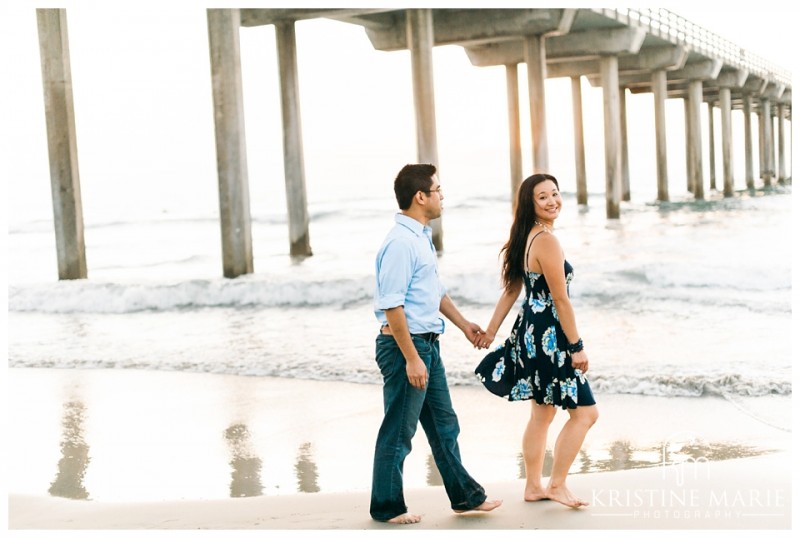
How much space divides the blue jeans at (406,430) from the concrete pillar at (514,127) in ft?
56.3

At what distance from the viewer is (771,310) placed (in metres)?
9.28

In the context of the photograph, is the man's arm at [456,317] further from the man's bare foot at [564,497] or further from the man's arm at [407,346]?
the man's bare foot at [564,497]

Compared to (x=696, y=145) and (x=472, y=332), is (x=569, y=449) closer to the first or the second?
(x=472, y=332)

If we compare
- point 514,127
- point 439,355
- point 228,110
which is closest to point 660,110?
point 514,127

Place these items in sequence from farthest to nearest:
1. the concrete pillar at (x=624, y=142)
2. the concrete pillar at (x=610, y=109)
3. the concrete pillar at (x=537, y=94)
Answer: the concrete pillar at (x=624, y=142)
the concrete pillar at (x=610, y=109)
the concrete pillar at (x=537, y=94)

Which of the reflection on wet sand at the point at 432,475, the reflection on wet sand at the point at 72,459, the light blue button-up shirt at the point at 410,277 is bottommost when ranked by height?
the reflection on wet sand at the point at 432,475

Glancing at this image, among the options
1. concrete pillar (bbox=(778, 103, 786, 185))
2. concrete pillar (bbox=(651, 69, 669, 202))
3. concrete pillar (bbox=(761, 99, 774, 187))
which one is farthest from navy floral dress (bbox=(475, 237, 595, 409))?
concrete pillar (bbox=(778, 103, 786, 185))

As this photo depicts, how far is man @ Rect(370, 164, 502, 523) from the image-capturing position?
3332mm

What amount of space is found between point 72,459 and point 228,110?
8145 millimetres

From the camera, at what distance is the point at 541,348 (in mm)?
3510

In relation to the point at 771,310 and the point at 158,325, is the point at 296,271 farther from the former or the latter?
the point at 771,310

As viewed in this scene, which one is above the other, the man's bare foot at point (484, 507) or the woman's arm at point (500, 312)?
the woman's arm at point (500, 312)

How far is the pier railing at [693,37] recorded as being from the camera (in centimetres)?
2067

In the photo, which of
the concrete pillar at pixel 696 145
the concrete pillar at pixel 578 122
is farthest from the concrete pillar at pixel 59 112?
the concrete pillar at pixel 696 145
